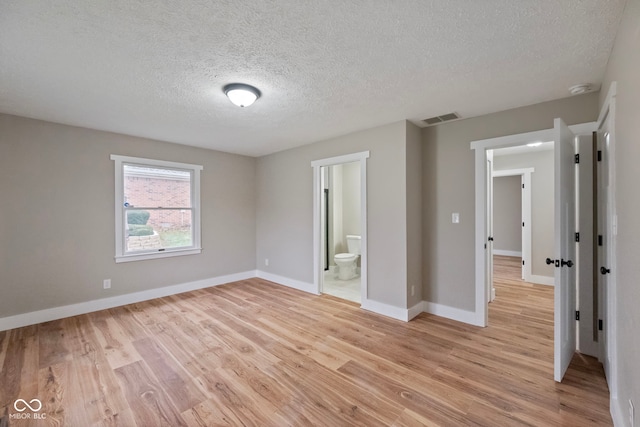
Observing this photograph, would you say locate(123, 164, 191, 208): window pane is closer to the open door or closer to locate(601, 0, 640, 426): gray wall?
the open door

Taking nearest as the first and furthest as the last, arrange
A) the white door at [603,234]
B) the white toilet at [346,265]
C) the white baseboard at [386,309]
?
the white door at [603,234] → the white baseboard at [386,309] → the white toilet at [346,265]

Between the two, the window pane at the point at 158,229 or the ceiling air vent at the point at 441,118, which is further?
the window pane at the point at 158,229

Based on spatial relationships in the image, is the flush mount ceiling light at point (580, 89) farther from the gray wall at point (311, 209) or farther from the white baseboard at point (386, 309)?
the white baseboard at point (386, 309)

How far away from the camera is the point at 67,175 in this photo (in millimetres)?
3457

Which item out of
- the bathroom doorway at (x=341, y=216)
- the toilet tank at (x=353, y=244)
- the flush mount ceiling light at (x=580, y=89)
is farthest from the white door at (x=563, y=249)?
the toilet tank at (x=353, y=244)

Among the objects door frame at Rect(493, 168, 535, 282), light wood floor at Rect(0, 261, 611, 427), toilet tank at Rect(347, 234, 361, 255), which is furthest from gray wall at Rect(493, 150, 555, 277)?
toilet tank at Rect(347, 234, 361, 255)

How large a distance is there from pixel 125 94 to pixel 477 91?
10.9 ft

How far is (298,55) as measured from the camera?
195cm

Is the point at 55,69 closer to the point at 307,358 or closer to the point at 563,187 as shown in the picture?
the point at 307,358

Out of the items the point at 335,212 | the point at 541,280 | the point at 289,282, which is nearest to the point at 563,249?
the point at 541,280

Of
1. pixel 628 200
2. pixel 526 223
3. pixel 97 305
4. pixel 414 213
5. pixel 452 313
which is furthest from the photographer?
pixel 526 223

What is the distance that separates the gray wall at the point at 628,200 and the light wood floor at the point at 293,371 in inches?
24.2

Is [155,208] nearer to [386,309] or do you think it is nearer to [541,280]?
[386,309]

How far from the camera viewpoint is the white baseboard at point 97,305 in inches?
123
